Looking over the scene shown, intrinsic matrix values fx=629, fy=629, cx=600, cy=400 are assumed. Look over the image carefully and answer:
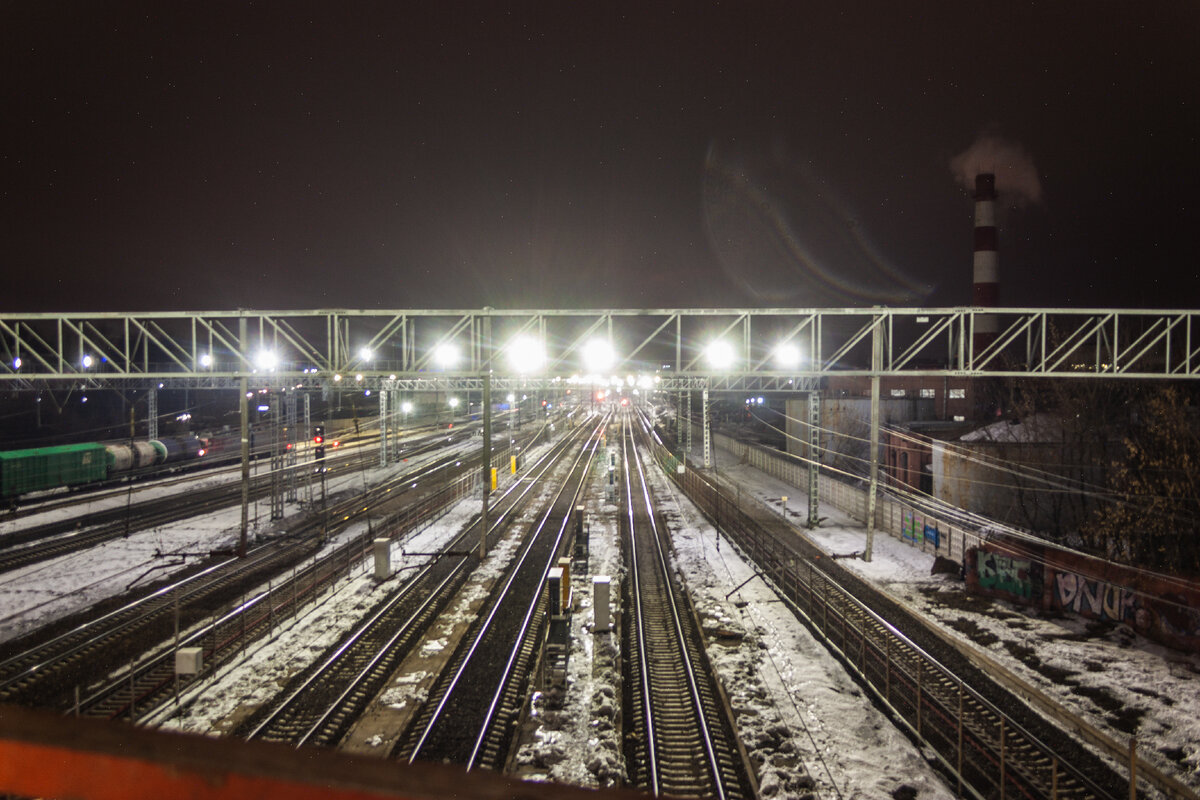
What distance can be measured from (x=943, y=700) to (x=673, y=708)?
4617mm

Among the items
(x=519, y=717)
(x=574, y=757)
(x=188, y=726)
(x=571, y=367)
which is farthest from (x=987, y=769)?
(x=571, y=367)

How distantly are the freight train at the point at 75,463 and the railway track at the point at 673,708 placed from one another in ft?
90.8

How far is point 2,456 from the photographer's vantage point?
Answer: 26781 mm

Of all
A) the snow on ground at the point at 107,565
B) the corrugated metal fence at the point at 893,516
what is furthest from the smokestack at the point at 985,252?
the snow on ground at the point at 107,565

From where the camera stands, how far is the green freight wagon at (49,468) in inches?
1055

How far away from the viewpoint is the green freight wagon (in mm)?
26797

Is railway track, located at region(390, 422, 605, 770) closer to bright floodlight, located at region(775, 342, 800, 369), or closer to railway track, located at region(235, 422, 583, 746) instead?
railway track, located at region(235, 422, 583, 746)

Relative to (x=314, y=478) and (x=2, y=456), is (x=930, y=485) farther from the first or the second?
(x=2, y=456)

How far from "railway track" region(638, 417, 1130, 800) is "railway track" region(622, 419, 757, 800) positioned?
2.77 m

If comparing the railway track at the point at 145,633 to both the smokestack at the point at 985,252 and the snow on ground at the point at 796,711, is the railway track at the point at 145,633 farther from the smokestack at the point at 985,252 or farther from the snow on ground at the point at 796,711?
the smokestack at the point at 985,252

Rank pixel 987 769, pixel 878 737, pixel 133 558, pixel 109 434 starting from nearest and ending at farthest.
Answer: pixel 987 769
pixel 878 737
pixel 133 558
pixel 109 434

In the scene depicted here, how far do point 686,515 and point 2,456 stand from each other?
2930 cm

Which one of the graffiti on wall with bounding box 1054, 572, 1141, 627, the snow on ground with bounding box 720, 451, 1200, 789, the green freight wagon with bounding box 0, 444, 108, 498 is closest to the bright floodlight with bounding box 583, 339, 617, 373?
the snow on ground with bounding box 720, 451, 1200, 789

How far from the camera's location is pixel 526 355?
2239 centimetres
